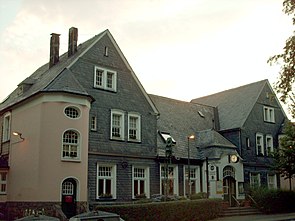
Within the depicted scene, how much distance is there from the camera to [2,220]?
23.2 m

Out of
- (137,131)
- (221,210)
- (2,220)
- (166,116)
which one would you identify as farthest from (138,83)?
(2,220)

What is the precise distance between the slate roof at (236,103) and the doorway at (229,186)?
4828 millimetres

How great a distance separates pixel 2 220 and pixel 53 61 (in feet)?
37.1

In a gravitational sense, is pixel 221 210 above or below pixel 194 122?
below

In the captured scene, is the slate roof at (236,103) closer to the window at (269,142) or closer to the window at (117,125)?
the window at (269,142)

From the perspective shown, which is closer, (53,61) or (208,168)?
(53,61)

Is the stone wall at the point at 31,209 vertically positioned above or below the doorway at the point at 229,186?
below

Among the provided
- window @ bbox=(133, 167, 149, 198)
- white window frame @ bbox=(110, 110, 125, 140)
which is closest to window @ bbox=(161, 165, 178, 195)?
window @ bbox=(133, 167, 149, 198)

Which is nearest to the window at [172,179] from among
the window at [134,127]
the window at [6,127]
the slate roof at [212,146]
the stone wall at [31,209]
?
the slate roof at [212,146]

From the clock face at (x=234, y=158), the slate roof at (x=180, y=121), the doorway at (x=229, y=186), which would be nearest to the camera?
the slate roof at (x=180, y=121)

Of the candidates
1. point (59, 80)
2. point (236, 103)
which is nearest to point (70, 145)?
point (59, 80)

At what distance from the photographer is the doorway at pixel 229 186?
31.7 metres

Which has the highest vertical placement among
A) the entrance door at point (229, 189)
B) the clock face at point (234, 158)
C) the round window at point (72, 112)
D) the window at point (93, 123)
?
the round window at point (72, 112)

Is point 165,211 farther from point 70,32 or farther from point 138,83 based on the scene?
point 70,32
